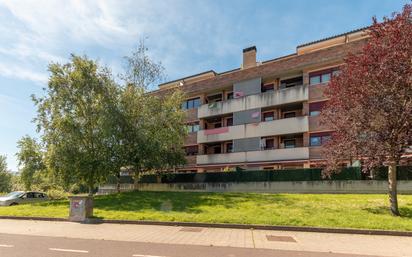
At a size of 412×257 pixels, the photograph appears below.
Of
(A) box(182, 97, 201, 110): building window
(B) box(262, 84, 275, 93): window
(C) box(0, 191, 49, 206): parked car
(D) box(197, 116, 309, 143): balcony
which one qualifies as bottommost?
(C) box(0, 191, 49, 206): parked car

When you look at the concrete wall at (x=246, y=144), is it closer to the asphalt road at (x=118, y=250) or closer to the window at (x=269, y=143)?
the window at (x=269, y=143)

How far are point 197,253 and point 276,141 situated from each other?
82.4 ft

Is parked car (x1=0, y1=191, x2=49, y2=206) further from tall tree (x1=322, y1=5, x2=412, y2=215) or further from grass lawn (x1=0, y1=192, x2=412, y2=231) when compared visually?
tall tree (x1=322, y1=5, x2=412, y2=215)

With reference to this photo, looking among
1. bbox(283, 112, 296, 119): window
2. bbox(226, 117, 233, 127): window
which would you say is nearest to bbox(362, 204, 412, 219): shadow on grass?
bbox(283, 112, 296, 119): window

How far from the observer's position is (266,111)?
3353 centimetres

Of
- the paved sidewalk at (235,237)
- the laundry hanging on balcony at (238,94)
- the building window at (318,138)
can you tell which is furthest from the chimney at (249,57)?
the paved sidewalk at (235,237)

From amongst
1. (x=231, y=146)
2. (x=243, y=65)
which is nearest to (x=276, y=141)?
(x=231, y=146)

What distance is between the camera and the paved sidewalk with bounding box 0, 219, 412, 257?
9047 mm

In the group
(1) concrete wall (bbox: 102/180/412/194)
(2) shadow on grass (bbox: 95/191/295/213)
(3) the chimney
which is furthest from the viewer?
(3) the chimney

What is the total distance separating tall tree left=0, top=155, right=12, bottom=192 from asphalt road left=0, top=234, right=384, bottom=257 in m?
54.4

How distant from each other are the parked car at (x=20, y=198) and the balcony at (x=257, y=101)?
58.3 feet

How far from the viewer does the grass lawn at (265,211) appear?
12.4 meters

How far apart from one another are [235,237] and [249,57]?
30.3 metres

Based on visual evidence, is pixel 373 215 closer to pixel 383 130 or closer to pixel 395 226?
pixel 395 226
